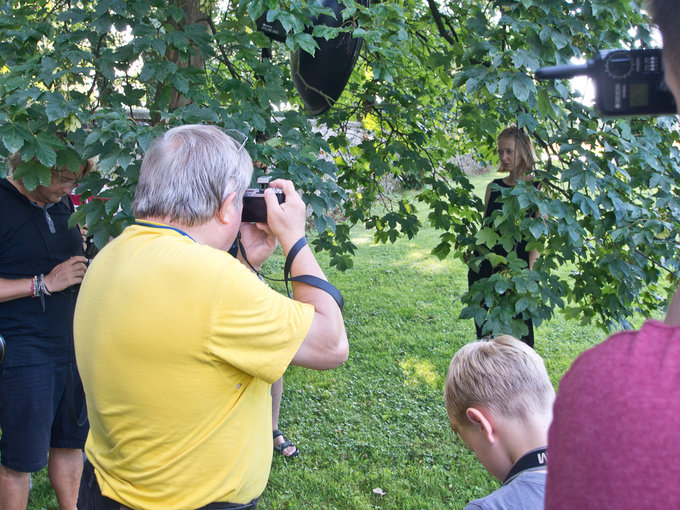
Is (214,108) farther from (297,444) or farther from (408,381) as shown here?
(408,381)

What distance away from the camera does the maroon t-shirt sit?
1.66 feet

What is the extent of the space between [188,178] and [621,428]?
3.43 feet

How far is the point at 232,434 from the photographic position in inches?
51.5

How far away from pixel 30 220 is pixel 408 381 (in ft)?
10.3

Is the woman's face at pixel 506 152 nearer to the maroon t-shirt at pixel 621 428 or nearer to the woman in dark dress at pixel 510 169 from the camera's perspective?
the woman in dark dress at pixel 510 169

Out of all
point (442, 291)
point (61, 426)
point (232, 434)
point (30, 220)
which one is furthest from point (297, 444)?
point (442, 291)

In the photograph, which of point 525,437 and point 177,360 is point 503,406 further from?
point 177,360

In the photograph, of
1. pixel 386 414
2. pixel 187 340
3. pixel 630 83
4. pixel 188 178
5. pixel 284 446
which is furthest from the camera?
pixel 386 414

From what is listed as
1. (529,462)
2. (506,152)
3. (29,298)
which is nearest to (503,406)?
(529,462)

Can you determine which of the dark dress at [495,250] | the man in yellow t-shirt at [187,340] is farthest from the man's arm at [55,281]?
the dark dress at [495,250]

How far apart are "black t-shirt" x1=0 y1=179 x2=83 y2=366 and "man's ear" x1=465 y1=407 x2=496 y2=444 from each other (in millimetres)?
1844

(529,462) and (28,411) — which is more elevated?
(529,462)

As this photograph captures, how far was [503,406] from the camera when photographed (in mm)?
1385

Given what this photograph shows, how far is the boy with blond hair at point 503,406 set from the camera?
134 centimetres
